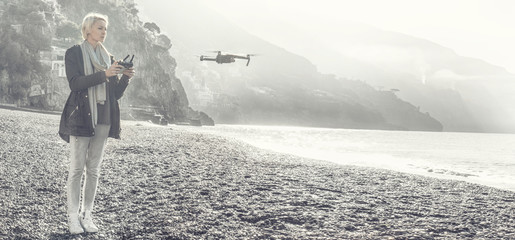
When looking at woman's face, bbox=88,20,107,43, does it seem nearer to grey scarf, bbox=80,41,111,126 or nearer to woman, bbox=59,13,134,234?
woman, bbox=59,13,134,234

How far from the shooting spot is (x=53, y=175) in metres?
13.0

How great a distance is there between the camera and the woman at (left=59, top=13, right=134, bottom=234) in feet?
22.4

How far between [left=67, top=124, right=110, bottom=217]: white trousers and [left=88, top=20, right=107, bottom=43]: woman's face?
1.59 m

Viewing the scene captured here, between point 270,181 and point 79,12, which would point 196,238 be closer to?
point 270,181

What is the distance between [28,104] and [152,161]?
68.1 metres

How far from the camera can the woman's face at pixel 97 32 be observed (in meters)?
7.04

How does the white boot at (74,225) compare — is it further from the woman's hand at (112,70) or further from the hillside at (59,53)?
the hillside at (59,53)

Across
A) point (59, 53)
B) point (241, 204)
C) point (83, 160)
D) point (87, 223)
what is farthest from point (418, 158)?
point (59, 53)

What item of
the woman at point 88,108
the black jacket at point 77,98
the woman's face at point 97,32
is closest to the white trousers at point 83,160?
the woman at point 88,108

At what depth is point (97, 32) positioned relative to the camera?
7070 millimetres

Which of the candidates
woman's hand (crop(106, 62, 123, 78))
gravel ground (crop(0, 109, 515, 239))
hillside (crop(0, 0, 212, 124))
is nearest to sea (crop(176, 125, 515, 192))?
gravel ground (crop(0, 109, 515, 239))

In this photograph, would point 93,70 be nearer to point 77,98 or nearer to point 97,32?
point 77,98

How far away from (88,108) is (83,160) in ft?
3.24

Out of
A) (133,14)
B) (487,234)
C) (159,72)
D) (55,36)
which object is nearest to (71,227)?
(487,234)
